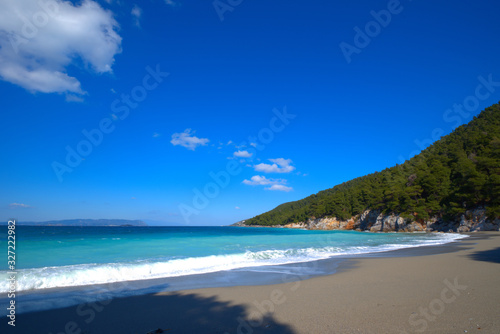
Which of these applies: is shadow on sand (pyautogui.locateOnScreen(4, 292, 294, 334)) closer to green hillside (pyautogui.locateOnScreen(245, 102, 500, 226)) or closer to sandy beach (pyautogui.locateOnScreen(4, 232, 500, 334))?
sandy beach (pyautogui.locateOnScreen(4, 232, 500, 334))

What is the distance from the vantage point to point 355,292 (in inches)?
235

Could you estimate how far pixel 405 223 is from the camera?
55.4 meters

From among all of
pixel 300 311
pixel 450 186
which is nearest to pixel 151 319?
pixel 300 311

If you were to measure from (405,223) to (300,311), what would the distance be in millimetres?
61870

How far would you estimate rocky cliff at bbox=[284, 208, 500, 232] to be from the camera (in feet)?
127

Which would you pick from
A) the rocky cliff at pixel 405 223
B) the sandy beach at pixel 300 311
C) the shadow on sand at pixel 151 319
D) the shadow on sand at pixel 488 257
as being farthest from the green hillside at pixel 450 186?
the shadow on sand at pixel 151 319

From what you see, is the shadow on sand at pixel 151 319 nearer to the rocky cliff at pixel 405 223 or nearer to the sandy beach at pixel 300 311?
the sandy beach at pixel 300 311

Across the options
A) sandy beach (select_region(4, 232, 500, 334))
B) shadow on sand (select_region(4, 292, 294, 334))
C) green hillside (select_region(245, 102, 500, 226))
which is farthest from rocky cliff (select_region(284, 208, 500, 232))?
shadow on sand (select_region(4, 292, 294, 334))

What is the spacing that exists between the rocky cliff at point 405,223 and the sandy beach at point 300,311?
4395 cm

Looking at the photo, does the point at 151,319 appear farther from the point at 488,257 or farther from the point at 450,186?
the point at 450,186

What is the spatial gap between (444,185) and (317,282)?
5772 cm

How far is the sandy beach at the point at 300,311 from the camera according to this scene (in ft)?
13.0

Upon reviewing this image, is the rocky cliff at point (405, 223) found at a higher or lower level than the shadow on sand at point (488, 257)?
lower

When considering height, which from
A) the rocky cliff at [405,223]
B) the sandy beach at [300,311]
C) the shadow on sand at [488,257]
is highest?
the sandy beach at [300,311]
